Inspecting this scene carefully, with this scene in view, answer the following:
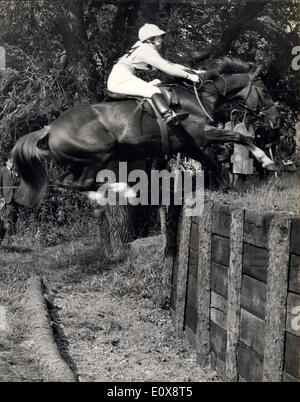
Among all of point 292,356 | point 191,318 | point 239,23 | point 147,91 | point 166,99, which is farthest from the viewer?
point 239,23

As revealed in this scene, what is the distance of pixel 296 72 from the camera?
10344mm

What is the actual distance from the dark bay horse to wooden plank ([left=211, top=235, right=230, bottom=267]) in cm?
183

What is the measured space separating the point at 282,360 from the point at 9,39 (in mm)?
8406

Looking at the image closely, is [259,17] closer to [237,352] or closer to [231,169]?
[231,169]

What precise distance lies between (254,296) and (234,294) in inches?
14.7

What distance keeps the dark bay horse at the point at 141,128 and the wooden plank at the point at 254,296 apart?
9.15 feet

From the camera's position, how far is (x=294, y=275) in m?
3.85

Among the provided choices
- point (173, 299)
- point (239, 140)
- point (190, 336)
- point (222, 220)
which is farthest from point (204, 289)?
point (239, 140)

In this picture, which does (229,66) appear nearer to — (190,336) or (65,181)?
(65,181)

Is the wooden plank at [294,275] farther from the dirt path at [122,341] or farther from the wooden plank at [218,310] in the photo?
the dirt path at [122,341]

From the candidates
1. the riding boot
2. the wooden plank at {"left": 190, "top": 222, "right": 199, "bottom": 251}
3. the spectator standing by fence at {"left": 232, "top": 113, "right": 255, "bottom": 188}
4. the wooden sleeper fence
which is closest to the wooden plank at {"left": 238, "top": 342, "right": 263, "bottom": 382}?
the wooden sleeper fence
